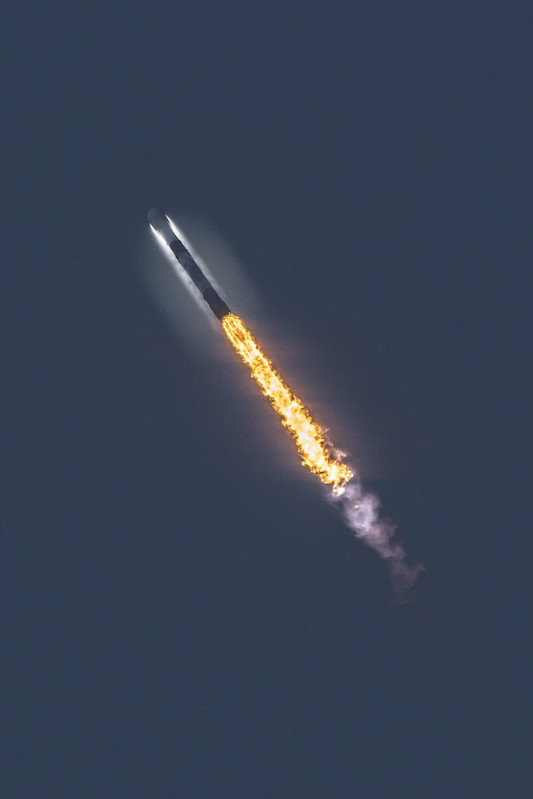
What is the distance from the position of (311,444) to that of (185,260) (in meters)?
24.9

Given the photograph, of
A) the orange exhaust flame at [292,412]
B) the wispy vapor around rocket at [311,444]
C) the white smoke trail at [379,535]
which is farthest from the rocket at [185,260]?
the white smoke trail at [379,535]

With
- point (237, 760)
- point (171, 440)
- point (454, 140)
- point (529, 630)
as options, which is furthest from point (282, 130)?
point (237, 760)

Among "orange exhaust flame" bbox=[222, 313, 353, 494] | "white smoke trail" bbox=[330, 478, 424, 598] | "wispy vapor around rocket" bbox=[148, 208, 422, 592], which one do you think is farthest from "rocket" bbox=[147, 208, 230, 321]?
"white smoke trail" bbox=[330, 478, 424, 598]

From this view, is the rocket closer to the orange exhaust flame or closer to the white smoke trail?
the orange exhaust flame

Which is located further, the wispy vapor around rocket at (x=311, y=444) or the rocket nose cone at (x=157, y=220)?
the rocket nose cone at (x=157, y=220)

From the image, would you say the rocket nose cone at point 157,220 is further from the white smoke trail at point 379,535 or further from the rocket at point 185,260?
the white smoke trail at point 379,535

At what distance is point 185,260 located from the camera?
9544 cm

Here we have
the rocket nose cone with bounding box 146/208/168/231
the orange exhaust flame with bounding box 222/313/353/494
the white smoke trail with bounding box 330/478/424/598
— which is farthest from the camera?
the rocket nose cone with bounding box 146/208/168/231

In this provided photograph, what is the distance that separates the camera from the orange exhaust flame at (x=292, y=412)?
9456 centimetres

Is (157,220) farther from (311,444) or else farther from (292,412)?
(311,444)

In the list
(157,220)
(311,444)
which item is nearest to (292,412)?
(311,444)

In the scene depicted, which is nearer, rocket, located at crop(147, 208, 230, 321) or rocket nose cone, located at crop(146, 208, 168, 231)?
rocket, located at crop(147, 208, 230, 321)

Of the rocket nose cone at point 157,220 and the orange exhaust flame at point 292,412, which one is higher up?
the rocket nose cone at point 157,220

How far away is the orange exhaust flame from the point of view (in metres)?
94.6
